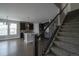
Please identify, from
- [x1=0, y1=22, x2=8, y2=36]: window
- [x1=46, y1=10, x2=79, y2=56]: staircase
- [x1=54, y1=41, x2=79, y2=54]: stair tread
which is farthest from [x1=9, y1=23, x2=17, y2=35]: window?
[x1=54, y1=41, x2=79, y2=54]: stair tread

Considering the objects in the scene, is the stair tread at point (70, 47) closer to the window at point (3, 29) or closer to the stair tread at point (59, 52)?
the stair tread at point (59, 52)

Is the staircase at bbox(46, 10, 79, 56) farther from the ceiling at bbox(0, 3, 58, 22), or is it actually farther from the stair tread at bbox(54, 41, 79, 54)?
the ceiling at bbox(0, 3, 58, 22)

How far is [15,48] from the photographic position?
197 cm

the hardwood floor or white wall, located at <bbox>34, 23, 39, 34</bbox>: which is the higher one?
white wall, located at <bbox>34, 23, 39, 34</bbox>

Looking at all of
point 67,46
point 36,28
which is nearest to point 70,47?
point 67,46

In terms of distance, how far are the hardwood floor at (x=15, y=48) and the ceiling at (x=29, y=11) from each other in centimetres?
45

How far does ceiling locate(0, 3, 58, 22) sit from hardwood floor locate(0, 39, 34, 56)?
45cm

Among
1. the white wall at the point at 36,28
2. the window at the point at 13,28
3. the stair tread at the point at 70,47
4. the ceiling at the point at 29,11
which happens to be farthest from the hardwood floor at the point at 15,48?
the stair tread at the point at 70,47

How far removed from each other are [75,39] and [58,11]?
0.66 meters

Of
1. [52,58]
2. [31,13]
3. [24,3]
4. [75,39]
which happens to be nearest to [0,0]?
[24,3]

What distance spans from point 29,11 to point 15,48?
31.1 inches

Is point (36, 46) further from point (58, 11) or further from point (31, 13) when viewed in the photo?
point (58, 11)

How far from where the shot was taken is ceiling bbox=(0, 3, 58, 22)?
5.85 ft

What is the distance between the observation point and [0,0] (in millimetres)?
1798
